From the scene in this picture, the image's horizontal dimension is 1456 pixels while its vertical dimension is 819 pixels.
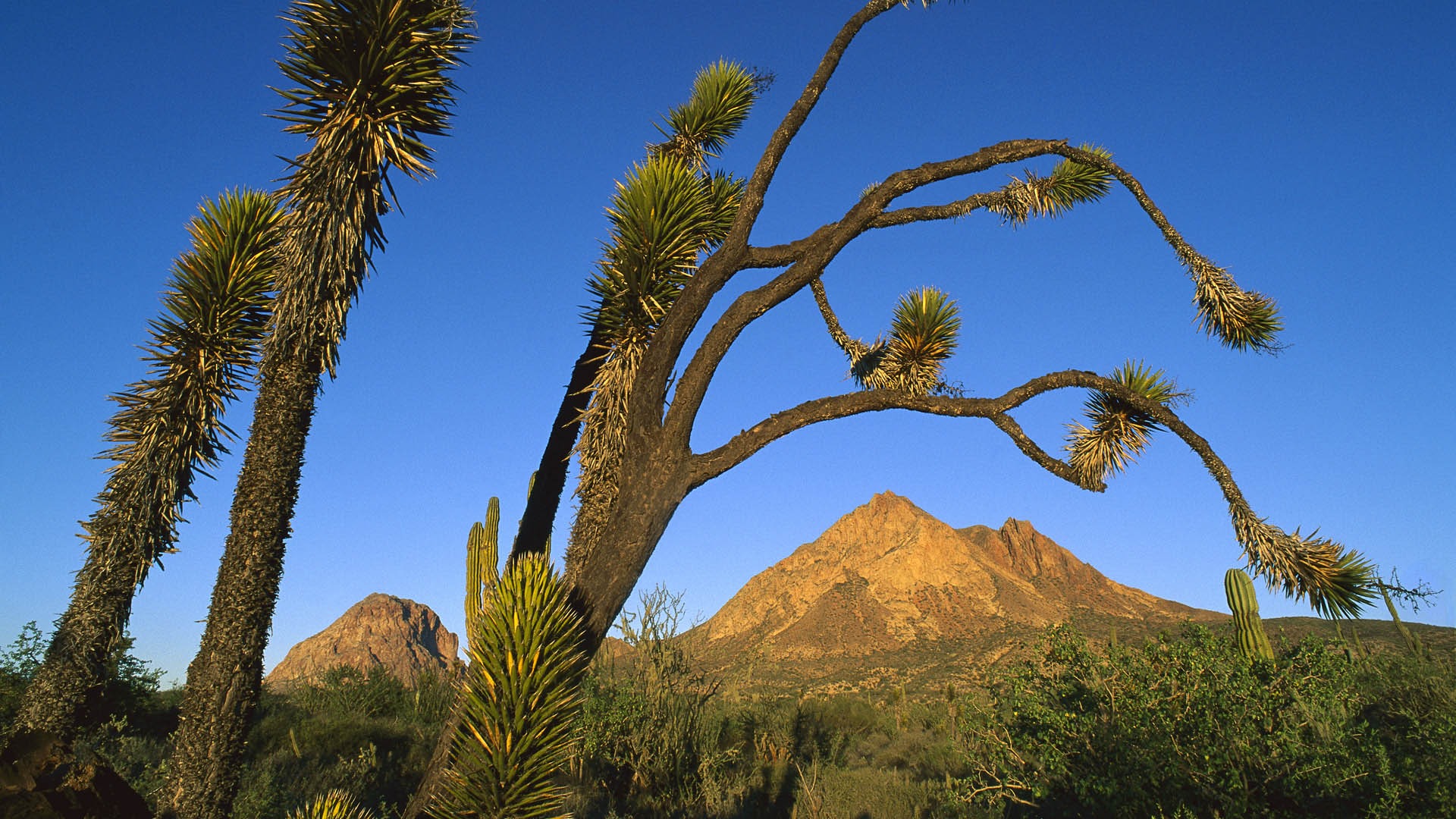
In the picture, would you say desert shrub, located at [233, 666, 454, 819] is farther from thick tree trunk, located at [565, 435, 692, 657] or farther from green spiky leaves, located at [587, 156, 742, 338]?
green spiky leaves, located at [587, 156, 742, 338]

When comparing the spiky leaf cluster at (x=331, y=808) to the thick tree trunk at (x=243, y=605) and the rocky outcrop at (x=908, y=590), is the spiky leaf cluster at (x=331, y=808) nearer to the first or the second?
the thick tree trunk at (x=243, y=605)

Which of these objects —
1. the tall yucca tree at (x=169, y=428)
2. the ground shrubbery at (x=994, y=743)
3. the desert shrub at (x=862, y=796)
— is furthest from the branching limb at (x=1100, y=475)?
the desert shrub at (x=862, y=796)

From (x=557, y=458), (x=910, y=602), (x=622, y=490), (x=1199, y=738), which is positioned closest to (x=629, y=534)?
(x=622, y=490)

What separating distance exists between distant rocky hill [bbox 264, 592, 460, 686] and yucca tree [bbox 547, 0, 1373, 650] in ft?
231

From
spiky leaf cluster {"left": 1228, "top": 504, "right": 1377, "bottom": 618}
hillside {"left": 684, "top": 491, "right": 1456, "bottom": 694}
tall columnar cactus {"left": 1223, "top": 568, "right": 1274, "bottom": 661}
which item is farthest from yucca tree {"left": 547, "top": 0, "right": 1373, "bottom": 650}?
hillside {"left": 684, "top": 491, "right": 1456, "bottom": 694}

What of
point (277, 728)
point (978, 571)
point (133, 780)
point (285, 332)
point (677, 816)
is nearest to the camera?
point (285, 332)

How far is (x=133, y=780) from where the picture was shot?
8.17 meters

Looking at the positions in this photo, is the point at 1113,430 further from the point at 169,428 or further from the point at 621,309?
the point at 169,428

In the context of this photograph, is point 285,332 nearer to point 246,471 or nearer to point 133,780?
point 246,471

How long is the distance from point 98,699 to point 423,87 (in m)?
5.60

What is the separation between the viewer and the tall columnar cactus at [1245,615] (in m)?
9.54

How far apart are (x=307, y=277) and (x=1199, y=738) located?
317 inches

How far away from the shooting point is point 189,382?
6676 mm

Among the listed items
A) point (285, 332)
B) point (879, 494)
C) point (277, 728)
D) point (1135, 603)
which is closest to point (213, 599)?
point (285, 332)
